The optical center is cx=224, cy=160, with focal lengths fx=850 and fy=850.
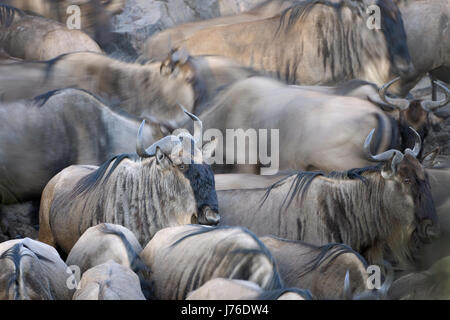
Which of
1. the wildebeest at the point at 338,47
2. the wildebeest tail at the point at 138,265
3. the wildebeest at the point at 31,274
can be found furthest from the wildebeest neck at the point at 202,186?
the wildebeest at the point at 338,47

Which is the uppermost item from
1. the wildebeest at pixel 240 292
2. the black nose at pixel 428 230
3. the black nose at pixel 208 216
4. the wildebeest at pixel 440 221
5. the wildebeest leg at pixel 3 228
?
the wildebeest at pixel 240 292

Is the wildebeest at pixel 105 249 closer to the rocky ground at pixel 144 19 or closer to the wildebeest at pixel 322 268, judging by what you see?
the wildebeest at pixel 322 268

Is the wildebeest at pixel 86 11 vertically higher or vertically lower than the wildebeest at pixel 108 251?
higher

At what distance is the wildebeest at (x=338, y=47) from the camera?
8344 millimetres

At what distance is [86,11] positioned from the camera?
10.3m

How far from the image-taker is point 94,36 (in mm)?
10023

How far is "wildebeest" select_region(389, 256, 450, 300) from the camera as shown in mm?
4090

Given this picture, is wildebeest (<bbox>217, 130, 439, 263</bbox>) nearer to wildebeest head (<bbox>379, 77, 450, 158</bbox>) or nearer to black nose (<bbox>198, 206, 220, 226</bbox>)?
black nose (<bbox>198, 206, 220, 226</bbox>)

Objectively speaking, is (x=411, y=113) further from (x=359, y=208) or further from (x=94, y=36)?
(x=94, y=36)

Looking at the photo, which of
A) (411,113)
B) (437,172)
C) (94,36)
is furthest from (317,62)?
(94,36)

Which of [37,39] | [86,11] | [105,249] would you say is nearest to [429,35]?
[86,11]

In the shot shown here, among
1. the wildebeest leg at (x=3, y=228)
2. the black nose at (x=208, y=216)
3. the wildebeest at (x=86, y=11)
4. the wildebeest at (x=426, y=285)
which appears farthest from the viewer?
the wildebeest at (x=86, y=11)

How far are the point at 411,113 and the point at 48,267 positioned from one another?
152 inches

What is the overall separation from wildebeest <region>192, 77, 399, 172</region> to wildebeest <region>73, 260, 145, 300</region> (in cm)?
268
